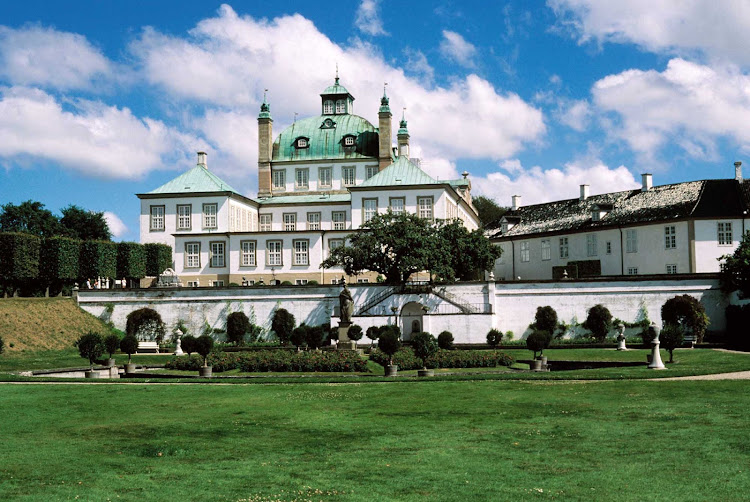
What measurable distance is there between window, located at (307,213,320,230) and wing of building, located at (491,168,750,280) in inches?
587

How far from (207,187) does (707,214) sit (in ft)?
123

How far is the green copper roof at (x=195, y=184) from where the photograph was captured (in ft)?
209

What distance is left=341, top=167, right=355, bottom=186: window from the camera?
7068 centimetres

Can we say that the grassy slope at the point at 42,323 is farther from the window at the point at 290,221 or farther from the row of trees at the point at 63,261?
the window at the point at 290,221

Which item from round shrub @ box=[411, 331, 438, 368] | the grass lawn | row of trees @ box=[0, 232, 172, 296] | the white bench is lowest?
the white bench

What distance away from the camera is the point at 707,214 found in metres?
46.7

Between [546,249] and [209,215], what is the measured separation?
26524 millimetres

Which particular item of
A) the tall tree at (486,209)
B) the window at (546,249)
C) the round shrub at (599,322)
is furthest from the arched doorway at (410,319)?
the tall tree at (486,209)

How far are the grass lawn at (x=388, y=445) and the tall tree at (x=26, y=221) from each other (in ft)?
230

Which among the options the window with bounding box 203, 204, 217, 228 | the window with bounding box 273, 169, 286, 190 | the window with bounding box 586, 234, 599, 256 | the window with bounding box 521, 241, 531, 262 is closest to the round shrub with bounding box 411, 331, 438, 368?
the window with bounding box 586, 234, 599, 256

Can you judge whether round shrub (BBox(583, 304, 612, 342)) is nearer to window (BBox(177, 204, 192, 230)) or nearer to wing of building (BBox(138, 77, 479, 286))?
wing of building (BBox(138, 77, 479, 286))

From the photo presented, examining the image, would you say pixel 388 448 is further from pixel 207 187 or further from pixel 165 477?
pixel 207 187

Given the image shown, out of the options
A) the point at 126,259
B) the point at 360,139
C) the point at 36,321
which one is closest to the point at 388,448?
the point at 36,321

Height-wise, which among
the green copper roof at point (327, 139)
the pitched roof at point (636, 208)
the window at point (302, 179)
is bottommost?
the pitched roof at point (636, 208)
